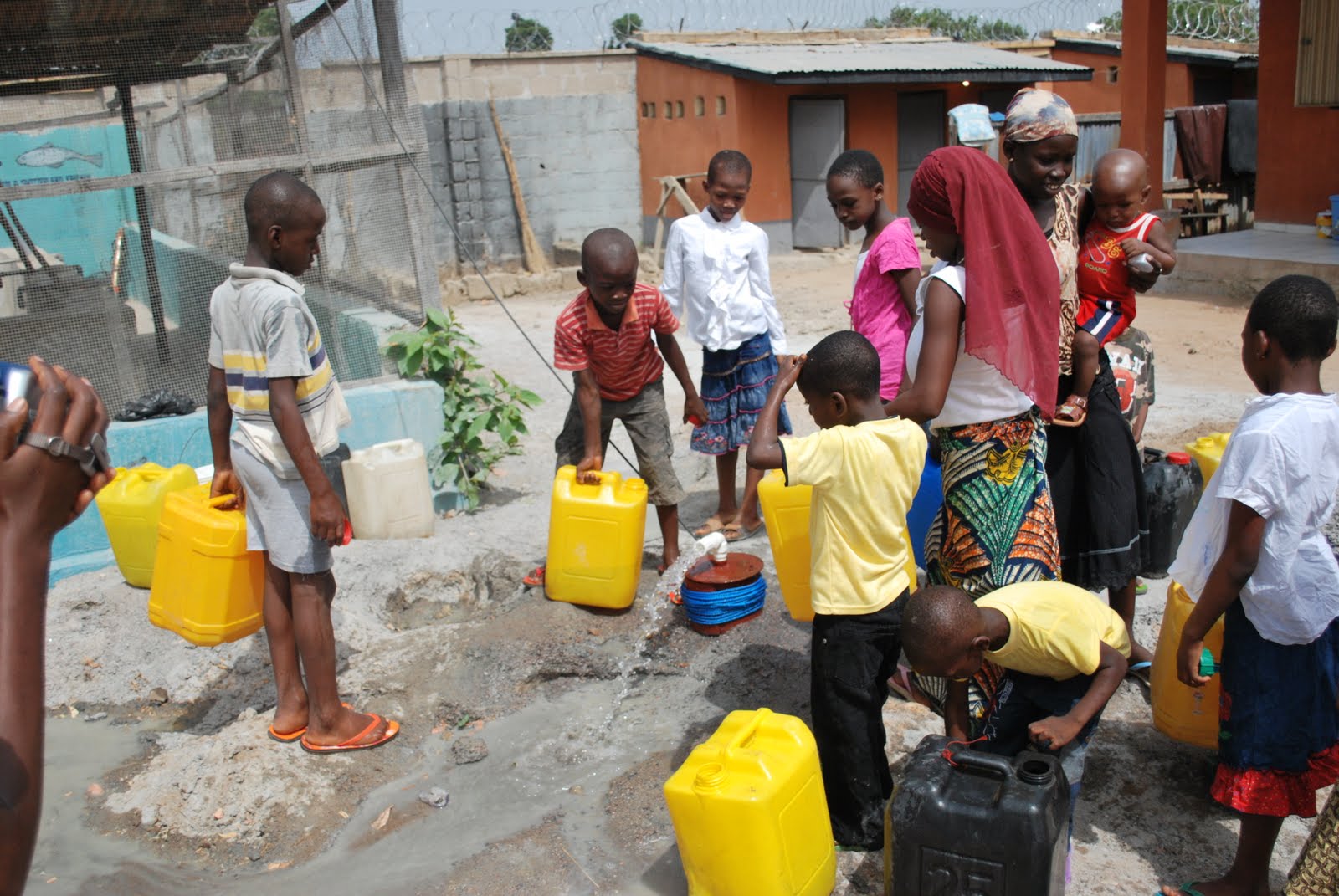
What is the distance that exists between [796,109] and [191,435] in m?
12.5

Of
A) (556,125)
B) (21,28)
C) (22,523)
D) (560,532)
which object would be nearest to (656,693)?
(560,532)

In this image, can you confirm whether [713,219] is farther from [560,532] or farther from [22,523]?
[22,523]

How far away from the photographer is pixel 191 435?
17.9 feet

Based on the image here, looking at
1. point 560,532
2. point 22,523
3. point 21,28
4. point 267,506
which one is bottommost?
point 560,532

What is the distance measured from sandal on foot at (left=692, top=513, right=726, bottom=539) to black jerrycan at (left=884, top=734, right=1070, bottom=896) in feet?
9.34

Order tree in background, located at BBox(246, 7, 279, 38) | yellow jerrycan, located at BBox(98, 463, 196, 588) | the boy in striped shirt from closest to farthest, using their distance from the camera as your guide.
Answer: the boy in striped shirt
yellow jerrycan, located at BBox(98, 463, 196, 588)
tree in background, located at BBox(246, 7, 279, 38)

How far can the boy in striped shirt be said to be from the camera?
3.23m

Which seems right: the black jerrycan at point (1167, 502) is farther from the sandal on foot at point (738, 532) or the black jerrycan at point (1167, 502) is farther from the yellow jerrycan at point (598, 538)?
the yellow jerrycan at point (598, 538)

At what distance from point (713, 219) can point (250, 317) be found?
2.41m

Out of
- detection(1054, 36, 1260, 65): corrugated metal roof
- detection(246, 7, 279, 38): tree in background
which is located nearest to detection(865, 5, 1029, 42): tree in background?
detection(1054, 36, 1260, 65): corrugated metal roof

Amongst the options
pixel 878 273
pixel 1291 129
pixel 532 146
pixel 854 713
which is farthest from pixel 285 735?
pixel 532 146

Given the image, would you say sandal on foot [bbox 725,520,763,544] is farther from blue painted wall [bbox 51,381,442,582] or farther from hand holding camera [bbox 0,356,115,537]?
hand holding camera [bbox 0,356,115,537]

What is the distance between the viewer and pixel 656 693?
150 inches

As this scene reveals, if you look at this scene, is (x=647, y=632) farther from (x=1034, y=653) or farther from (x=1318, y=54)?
(x=1318, y=54)
